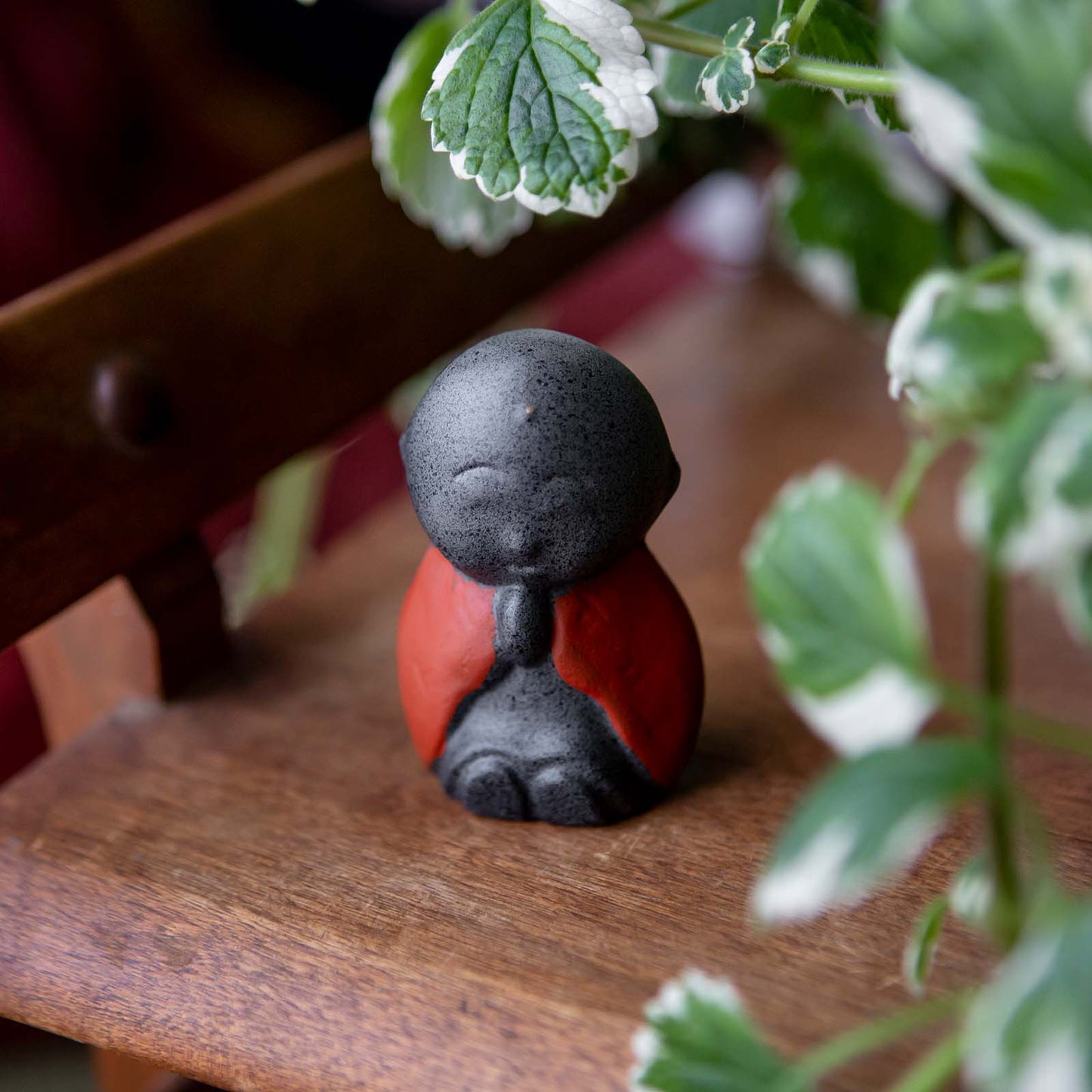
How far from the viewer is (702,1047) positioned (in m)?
0.35

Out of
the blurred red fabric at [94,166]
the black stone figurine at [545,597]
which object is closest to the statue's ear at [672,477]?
the black stone figurine at [545,597]

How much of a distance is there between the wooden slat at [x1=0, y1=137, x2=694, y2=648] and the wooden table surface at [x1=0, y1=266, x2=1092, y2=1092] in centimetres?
12

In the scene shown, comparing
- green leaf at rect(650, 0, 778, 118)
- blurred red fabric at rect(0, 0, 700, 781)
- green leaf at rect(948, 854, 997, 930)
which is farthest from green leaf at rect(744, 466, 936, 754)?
blurred red fabric at rect(0, 0, 700, 781)

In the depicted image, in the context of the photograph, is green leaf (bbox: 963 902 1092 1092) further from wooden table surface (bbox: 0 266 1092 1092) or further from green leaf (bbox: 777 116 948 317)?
green leaf (bbox: 777 116 948 317)

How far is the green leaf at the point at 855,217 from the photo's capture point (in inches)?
36.1

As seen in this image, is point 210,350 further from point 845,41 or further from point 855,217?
point 855,217

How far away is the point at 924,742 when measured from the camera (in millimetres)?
296

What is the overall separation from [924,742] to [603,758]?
0.27 m

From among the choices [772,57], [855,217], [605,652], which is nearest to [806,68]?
[772,57]

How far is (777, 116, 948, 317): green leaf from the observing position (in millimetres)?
917

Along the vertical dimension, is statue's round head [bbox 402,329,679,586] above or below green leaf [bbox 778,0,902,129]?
below

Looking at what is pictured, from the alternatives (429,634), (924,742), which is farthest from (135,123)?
(924,742)

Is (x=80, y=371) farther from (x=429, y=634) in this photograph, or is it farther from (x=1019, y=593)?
(x=1019, y=593)

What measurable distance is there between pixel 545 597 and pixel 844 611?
25cm
